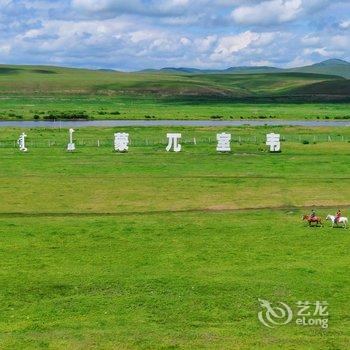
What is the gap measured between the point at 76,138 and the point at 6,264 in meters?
64.3

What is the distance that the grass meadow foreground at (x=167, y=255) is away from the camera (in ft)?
73.7

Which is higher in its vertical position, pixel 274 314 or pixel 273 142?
pixel 273 142

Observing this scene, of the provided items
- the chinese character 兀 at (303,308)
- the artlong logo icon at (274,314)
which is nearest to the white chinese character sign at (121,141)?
the artlong logo icon at (274,314)

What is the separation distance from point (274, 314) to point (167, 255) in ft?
28.0

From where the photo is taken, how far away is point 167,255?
31062 mm

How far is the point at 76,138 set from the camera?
9269 cm

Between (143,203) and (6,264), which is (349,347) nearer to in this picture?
(6,264)

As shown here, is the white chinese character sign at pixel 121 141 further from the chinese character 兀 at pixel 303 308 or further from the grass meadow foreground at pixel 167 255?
the chinese character 兀 at pixel 303 308

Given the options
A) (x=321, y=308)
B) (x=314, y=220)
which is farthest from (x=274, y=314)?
(x=314, y=220)

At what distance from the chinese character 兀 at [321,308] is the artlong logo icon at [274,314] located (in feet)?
3.29

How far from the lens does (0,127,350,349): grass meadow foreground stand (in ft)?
73.7

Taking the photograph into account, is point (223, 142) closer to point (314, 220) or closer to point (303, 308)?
point (314, 220)

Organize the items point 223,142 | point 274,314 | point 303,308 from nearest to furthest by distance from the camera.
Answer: point 274,314, point 303,308, point 223,142

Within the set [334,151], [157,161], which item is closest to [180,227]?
[157,161]
